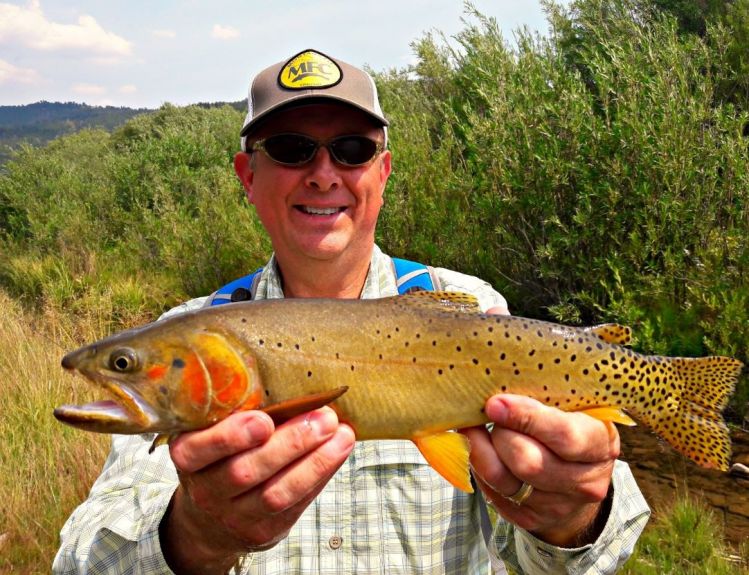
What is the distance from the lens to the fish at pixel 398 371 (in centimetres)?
225

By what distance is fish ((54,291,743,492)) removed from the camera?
2.25 metres

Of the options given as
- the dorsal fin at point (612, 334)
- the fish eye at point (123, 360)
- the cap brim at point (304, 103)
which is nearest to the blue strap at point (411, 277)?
the cap brim at point (304, 103)

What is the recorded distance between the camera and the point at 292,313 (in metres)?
2.46

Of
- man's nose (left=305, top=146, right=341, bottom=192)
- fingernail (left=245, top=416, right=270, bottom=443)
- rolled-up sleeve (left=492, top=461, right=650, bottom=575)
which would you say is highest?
man's nose (left=305, top=146, right=341, bottom=192)

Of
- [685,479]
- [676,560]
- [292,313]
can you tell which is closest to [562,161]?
[685,479]

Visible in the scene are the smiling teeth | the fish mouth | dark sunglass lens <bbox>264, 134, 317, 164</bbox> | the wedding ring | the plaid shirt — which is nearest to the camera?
the fish mouth

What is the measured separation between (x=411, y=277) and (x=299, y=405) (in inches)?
58.4

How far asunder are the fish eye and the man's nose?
1678 mm

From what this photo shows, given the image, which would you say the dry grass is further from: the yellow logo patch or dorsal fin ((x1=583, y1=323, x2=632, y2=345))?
dorsal fin ((x1=583, y1=323, x2=632, y2=345))

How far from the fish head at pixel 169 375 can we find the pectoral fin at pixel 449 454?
2.24ft

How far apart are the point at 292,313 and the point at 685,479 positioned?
5.17 m

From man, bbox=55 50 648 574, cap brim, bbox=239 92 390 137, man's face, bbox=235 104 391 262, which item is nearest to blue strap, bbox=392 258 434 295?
man, bbox=55 50 648 574

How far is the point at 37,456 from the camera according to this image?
6750 mm

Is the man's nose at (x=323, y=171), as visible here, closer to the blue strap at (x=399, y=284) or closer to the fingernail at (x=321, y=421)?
the blue strap at (x=399, y=284)
